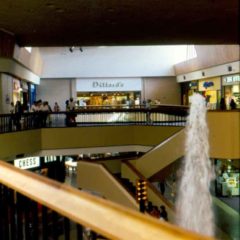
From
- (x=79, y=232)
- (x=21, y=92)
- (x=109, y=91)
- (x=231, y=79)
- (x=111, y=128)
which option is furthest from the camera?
(x=109, y=91)

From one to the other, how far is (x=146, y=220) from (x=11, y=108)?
1362 centimetres

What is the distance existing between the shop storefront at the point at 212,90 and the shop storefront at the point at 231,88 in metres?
0.53

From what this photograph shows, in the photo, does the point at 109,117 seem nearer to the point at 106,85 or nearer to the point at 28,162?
the point at 28,162

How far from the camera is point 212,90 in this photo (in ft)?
59.0

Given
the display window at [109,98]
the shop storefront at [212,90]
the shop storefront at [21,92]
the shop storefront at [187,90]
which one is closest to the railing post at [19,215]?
the shop storefront at [21,92]

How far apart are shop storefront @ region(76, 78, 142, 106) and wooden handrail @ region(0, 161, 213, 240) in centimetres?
2176

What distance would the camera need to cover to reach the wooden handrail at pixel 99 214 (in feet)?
2.62

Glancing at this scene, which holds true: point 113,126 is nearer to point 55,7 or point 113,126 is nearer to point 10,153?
point 10,153

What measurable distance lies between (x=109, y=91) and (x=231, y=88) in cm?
869

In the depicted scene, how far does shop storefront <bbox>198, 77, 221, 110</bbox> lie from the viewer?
17.1 metres

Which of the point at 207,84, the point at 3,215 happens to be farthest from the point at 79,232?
the point at 207,84

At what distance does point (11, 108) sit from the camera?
45.8 feet

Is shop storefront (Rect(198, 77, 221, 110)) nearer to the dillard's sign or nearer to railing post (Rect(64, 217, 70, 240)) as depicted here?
the dillard's sign

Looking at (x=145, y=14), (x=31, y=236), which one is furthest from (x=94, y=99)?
(x=31, y=236)
